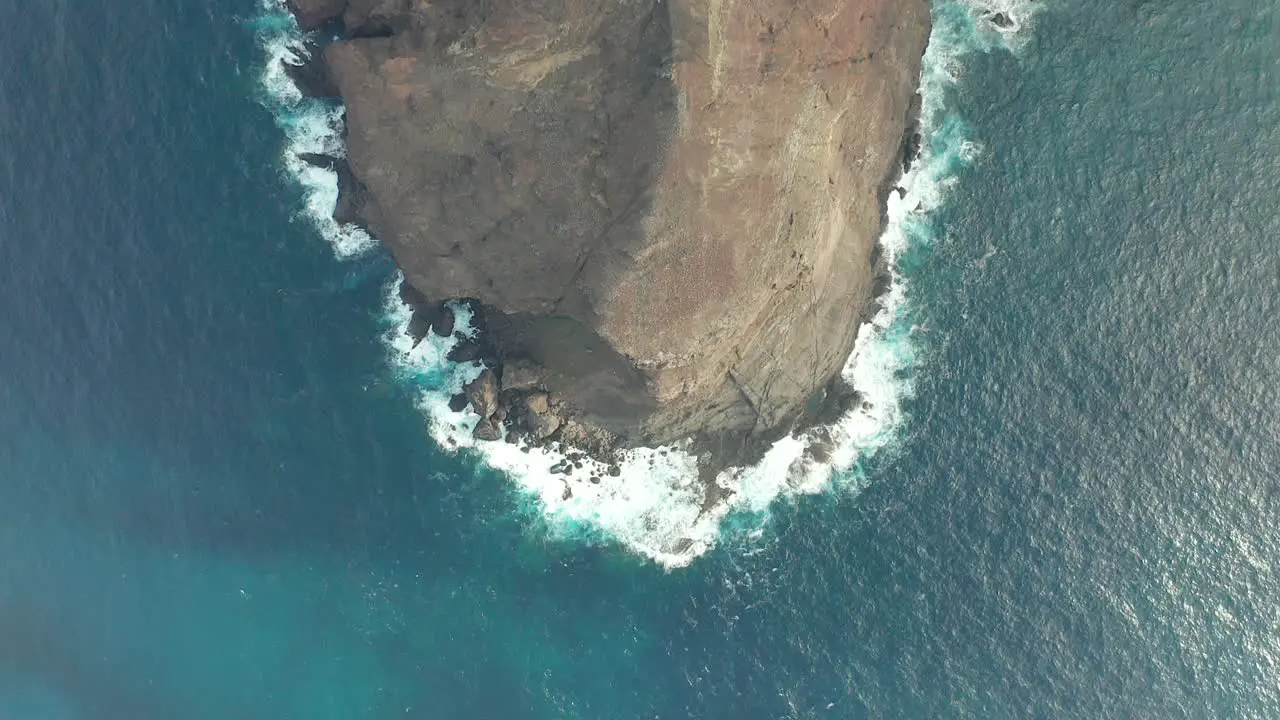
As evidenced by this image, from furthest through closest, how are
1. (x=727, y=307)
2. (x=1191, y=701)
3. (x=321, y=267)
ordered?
1. (x=321, y=267)
2. (x=1191, y=701)
3. (x=727, y=307)

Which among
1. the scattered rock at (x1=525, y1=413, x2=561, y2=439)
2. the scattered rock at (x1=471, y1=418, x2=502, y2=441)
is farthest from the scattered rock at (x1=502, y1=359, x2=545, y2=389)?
the scattered rock at (x1=471, y1=418, x2=502, y2=441)

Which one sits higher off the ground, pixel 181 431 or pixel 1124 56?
pixel 181 431

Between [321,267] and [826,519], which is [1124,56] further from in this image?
[321,267]

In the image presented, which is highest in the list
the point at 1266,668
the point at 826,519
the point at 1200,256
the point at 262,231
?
the point at 262,231

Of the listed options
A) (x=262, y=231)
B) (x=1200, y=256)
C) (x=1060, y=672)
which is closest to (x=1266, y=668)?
(x=1060, y=672)

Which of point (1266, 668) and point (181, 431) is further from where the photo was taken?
point (181, 431)

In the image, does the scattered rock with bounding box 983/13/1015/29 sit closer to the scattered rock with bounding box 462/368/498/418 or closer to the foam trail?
the scattered rock with bounding box 462/368/498/418

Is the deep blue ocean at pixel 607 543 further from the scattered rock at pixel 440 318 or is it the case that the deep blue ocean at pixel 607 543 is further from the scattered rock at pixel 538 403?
the scattered rock at pixel 538 403
